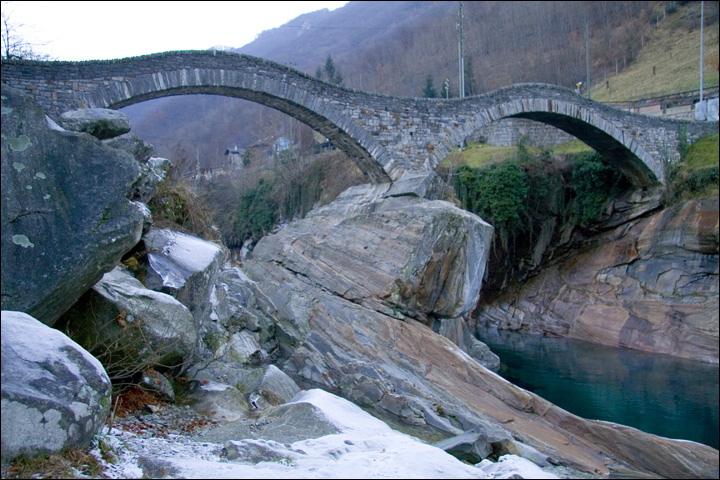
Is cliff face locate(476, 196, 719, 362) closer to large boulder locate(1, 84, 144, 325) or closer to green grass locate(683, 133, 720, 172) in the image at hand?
green grass locate(683, 133, 720, 172)

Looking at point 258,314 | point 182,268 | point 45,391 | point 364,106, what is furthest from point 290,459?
point 364,106

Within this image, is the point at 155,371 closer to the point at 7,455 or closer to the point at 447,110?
the point at 7,455

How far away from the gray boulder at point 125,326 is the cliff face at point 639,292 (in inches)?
727

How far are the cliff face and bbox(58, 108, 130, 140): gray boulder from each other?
61.5 feet

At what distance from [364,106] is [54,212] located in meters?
11.8

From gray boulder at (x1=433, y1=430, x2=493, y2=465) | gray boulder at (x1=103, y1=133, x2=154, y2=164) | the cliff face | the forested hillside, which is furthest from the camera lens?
the forested hillside

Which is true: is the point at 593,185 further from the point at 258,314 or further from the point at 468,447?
the point at 468,447

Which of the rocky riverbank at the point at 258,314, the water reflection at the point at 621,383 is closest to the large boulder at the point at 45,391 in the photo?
the rocky riverbank at the point at 258,314

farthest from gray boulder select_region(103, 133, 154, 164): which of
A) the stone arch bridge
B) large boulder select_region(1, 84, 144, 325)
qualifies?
the stone arch bridge

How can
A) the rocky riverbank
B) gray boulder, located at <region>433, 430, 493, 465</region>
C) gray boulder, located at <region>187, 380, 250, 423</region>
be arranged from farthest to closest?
gray boulder, located at <region>433, 430, 493, 465</region>, gray boulder, located at <region>187, 380, 250, 423</region>, the rocky riverbank

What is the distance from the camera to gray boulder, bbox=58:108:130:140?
20.4ft

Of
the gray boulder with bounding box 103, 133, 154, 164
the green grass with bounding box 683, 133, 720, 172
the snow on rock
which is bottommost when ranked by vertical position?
the snow on rock

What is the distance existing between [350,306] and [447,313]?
2.31 metres

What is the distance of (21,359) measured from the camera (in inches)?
125
